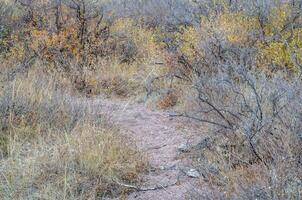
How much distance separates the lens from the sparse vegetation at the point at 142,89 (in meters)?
4.36

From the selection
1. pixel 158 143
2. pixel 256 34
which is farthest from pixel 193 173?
pixel 256 34

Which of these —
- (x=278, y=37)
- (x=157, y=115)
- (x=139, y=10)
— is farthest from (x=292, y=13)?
(x=139, y=10)

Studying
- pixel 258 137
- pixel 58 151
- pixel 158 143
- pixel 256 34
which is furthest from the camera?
pixel 256 34

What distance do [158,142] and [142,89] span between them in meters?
2.62

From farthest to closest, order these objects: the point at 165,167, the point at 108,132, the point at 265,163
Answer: the point at 108,132 < the point at 165,167 < the point at 265,163

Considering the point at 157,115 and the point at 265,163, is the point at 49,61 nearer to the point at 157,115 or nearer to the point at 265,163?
the point at 157,115

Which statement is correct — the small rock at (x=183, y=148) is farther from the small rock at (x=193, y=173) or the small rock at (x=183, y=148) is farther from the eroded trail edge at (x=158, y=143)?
the small rock at (x=193, y=173)

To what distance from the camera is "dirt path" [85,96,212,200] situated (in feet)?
14.9

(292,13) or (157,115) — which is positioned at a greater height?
(292,13)

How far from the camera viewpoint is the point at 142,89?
334 inches

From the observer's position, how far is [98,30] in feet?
32.3

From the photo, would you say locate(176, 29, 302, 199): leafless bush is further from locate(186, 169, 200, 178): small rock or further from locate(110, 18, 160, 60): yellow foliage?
locate(110, 18, 160, 60): yellow foliage

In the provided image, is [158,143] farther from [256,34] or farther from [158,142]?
[256,34]

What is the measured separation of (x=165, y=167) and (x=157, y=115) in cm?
216
